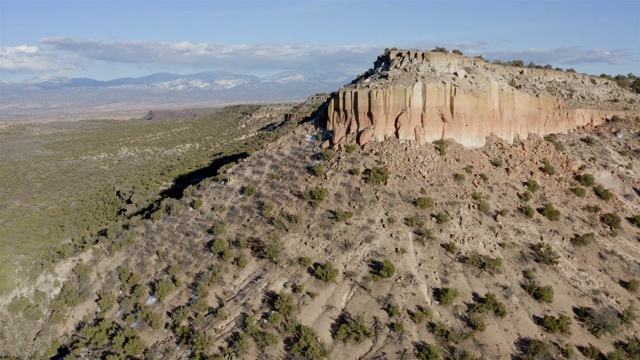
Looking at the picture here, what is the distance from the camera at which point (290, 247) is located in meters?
20.8

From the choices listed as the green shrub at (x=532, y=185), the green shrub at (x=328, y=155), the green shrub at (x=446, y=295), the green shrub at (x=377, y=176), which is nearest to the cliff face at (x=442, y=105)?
the green shrub at (x=328, y=155)

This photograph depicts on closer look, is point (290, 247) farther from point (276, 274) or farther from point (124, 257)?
point (124, 257)

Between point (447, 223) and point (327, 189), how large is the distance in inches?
258

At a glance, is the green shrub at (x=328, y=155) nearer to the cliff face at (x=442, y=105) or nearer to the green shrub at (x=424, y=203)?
the cliff face at (x=442, y=105)

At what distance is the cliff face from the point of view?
2417 cm

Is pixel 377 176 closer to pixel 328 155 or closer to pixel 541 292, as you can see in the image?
pixel 328 155

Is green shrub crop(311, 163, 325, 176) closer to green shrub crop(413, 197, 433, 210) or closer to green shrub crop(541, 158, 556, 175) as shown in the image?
green shrub crop(413, 197, 433, 210)

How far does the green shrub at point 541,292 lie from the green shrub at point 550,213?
4.86m

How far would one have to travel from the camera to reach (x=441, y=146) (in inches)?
939

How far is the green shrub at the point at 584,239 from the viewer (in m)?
20.2

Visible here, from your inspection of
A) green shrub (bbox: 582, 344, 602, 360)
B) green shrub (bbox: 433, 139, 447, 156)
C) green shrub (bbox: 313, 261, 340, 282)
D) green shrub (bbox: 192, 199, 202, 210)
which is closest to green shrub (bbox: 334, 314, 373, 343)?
green shrub (bbox: 313, 261, 340, 282)

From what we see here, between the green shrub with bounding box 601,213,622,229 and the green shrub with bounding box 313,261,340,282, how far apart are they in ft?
48.1

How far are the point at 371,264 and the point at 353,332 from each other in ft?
11.7

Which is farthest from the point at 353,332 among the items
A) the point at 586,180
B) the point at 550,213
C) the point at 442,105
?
the point at 586,180
